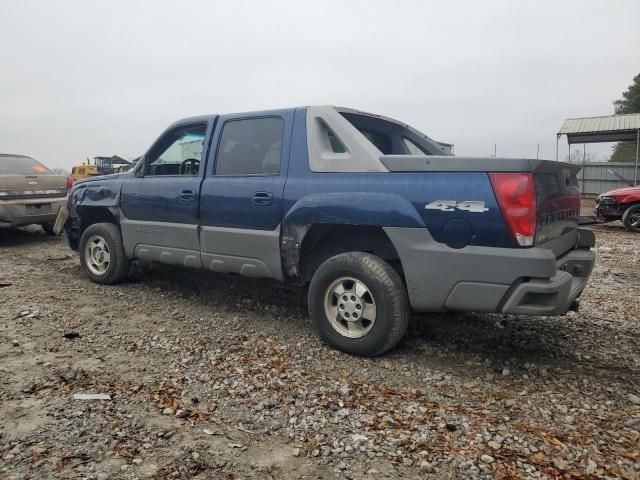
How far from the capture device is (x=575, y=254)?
356cm

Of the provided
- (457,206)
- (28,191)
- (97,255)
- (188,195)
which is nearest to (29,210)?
(28,191)

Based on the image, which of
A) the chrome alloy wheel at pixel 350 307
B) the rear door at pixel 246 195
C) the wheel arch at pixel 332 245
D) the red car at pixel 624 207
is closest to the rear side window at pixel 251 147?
the rear door at pixel 246 195

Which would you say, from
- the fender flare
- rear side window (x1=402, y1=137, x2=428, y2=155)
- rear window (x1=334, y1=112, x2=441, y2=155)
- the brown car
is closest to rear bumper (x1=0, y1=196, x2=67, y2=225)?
the brown car

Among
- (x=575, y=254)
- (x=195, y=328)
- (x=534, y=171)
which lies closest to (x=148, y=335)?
(x=195, y=328)

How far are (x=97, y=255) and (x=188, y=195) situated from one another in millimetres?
1867

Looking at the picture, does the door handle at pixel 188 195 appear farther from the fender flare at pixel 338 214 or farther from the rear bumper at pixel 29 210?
the rear bumper at pixel 29 210

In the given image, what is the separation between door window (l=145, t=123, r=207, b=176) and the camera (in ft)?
15.5

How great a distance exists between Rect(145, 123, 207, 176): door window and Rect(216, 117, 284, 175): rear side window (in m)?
0.43

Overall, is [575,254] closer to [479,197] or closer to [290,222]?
[479,197]

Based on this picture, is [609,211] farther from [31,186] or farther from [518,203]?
A: [31,186]

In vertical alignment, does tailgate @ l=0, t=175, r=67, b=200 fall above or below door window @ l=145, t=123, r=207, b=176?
below

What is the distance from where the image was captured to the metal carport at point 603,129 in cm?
1880

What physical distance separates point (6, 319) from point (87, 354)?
131 cm

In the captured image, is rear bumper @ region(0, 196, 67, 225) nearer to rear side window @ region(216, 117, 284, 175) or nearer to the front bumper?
rear side window @ region(216, 117, 284, 175)
